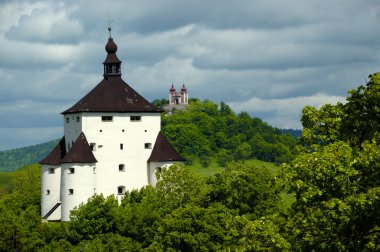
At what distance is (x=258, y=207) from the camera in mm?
69812

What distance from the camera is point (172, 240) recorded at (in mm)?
59812

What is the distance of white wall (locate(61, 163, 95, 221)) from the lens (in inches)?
3046

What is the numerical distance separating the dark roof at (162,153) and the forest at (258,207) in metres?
2.07

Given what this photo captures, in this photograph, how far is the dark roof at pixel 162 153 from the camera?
80.8 metres

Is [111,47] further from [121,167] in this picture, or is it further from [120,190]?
[120,190]

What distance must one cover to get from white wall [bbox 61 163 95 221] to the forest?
2.32 metres

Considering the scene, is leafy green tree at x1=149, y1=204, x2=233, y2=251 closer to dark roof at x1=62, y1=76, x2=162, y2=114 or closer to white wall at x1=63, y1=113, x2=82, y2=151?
dark roof at x1=62, y1=76, x2=162, y2=114

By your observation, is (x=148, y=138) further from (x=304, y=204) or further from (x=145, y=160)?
(x=304, y=204)

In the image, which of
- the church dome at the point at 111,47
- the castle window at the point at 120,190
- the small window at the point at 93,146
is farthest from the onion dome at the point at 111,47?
the castle window at the point at 120,190

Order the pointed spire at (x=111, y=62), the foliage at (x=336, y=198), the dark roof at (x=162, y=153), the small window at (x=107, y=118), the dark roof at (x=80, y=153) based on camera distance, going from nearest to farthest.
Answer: the foliage at (x=336, y=198)
the dark roof at (x=80, y=153)
the dark roof at (x=162, y=153)
the small window at (x=107, y=118)
the pointed spire at (x=111, y=62)

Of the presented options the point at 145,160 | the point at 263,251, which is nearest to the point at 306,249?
the point at 263,251

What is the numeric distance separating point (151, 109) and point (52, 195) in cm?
1244

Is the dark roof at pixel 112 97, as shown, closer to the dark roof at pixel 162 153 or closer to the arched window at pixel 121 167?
the dark roof at pixel 162 153

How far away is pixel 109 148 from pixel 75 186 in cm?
545
